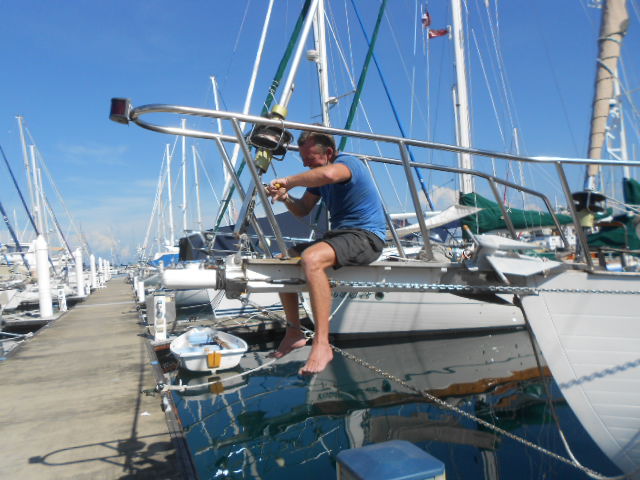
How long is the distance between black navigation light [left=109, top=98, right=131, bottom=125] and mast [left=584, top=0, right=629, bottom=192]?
8.88m

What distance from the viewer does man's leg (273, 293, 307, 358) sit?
3.09 m

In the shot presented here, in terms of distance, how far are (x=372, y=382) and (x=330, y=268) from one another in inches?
252

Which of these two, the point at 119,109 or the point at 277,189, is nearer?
the point at 119,109

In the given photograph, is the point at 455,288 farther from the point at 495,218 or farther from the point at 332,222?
the point at 495,218

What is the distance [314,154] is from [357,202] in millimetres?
431

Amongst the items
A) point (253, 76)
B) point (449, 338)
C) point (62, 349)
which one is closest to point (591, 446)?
point (449, 338)

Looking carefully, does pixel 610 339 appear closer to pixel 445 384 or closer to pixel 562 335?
pixel 562 335

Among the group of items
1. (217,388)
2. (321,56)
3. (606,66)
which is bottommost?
(217,388)

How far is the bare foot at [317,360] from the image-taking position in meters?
2.56

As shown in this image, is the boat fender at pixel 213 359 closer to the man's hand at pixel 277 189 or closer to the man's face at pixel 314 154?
the man's hand at pixel 277 189

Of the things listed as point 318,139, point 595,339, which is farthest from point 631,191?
point 318,139

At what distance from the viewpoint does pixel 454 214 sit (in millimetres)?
8523

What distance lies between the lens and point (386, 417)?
6977 mm

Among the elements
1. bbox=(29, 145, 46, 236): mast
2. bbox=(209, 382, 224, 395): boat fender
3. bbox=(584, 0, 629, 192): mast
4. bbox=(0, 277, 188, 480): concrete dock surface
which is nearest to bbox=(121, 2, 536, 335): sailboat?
bbox=(209, 382, 224, 395): boat fender
